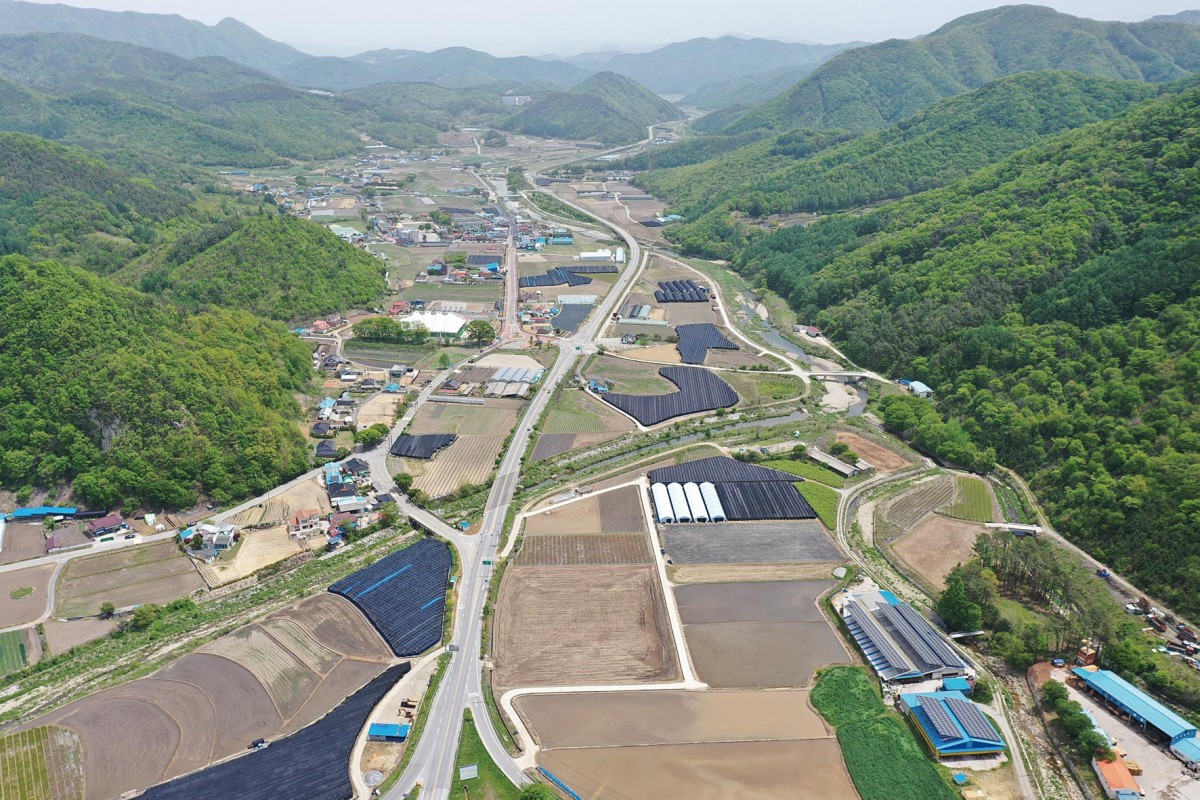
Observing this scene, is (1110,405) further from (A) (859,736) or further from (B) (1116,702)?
(A) (859,736)

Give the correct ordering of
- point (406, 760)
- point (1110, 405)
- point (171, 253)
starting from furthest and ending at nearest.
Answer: point (171, 253) → point (1110, 405) → point (406, 760)

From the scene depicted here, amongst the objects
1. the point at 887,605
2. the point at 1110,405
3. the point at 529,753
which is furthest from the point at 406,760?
the point at 1110,405

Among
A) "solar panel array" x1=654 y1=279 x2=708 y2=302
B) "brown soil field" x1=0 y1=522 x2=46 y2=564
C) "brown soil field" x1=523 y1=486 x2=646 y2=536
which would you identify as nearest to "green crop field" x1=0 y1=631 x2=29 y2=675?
"brown soil field" x1=0 y1=522 x2=46 y2=564

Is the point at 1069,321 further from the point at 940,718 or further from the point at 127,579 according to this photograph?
the point at 127,579

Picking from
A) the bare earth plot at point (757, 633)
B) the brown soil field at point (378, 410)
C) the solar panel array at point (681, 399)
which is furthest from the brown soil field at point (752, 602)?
the brown soil field at point (378, 410)

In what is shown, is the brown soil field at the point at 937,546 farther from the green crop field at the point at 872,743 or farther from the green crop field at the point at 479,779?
the green crop field at the point at 479,779

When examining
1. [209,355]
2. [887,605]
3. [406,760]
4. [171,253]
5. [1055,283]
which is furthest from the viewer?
[171,253]

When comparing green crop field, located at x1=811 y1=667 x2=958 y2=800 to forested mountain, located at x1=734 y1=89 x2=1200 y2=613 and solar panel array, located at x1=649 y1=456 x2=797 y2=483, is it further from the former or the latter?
forested mountain, located at x1=734 y1=89 x2=1200 y2=613
